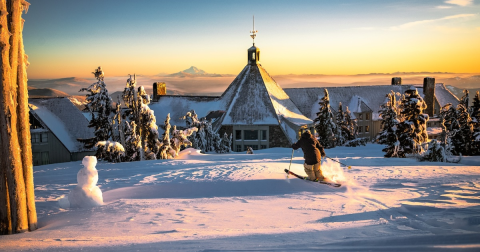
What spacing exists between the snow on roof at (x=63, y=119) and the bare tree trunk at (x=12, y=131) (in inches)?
1081

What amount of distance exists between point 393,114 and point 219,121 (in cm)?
1913

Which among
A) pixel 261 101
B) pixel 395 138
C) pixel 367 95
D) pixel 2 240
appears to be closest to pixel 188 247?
pixel 2 240

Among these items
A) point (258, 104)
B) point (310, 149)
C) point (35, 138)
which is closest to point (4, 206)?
point (310, 149)

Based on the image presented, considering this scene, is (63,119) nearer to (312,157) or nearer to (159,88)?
(159,88)

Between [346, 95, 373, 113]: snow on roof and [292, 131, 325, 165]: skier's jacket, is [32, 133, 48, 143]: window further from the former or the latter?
[346, 95, 373, 113]: snow on roof

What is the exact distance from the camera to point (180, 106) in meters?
43.8

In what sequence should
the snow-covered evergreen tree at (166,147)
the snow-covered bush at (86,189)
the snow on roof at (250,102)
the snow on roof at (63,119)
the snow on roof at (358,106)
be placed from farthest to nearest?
the snow on roof at (358,106), the snow on roof at (250,102), the snow on roof at (63,119), the snow-covered evergreen tree at (166,147), the snow-covered bush at (86,189)

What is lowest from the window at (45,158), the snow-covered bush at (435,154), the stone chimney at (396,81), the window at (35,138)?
the window at (45,158)

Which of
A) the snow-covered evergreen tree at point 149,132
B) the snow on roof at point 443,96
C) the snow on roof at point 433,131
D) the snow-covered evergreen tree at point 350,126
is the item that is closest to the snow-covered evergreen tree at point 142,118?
the snow-covered evergreen tree at point 149,132

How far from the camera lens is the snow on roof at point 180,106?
40406 millimetres

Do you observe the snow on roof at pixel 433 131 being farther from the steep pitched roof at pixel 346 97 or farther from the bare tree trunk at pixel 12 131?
the bare tree trunk at pixel 12 131

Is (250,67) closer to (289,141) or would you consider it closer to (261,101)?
(261,101)

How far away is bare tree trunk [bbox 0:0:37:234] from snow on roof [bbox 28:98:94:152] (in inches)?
1081

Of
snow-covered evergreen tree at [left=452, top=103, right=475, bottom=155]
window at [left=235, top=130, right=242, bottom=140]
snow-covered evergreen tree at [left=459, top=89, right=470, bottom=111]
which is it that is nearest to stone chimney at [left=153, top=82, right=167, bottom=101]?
window at [left=235, top=130, right=242, bottom=140]
